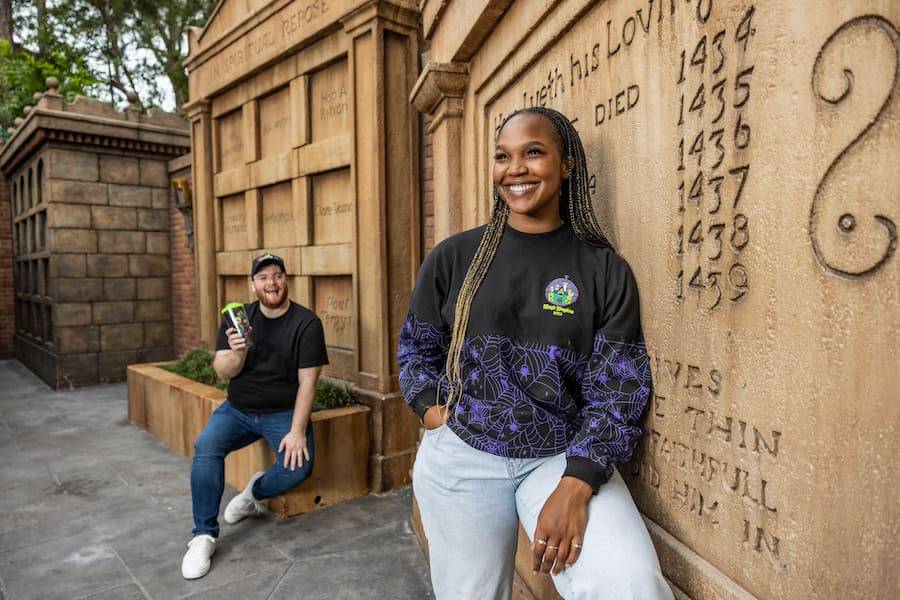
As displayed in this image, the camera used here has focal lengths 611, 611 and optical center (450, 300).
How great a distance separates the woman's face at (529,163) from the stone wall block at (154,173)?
8.63 meters

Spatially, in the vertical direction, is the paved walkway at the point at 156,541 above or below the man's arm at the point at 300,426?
below

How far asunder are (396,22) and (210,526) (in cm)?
351

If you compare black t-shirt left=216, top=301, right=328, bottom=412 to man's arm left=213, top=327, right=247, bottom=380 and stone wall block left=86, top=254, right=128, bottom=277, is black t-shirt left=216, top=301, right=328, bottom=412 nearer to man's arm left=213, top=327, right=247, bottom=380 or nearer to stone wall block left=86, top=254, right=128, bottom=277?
man's arm left=213, top=327, right=247, bottom=380

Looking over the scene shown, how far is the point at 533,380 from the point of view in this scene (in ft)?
5.35

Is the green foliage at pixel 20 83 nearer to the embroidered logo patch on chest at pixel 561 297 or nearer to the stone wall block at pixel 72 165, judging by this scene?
the stone wall block at pixel 72 165

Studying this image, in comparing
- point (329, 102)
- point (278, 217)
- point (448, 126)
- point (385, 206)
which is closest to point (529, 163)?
point (448, 126)

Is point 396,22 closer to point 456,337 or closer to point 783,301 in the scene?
point 456,337

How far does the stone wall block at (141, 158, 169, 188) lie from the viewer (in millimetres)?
8922

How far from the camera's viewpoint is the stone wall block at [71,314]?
334 inches

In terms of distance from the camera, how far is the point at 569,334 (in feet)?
5.30

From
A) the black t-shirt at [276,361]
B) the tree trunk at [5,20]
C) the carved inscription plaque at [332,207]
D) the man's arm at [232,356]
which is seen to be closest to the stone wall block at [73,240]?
the carved inscription plaque at [332,207]

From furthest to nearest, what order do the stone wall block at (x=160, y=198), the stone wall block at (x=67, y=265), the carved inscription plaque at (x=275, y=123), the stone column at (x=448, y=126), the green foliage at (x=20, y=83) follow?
the green foliage at (x=20, y=83) < the stone wall block at (x=160, y=198) < the stone wall block at (x=67, y=265) < the carved inscription plaque at (x=275, y=123) < the stone column at (x=448, y=126)

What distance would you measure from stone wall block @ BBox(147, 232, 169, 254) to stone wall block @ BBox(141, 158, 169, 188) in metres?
0.72

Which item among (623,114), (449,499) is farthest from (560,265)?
(449,499)
